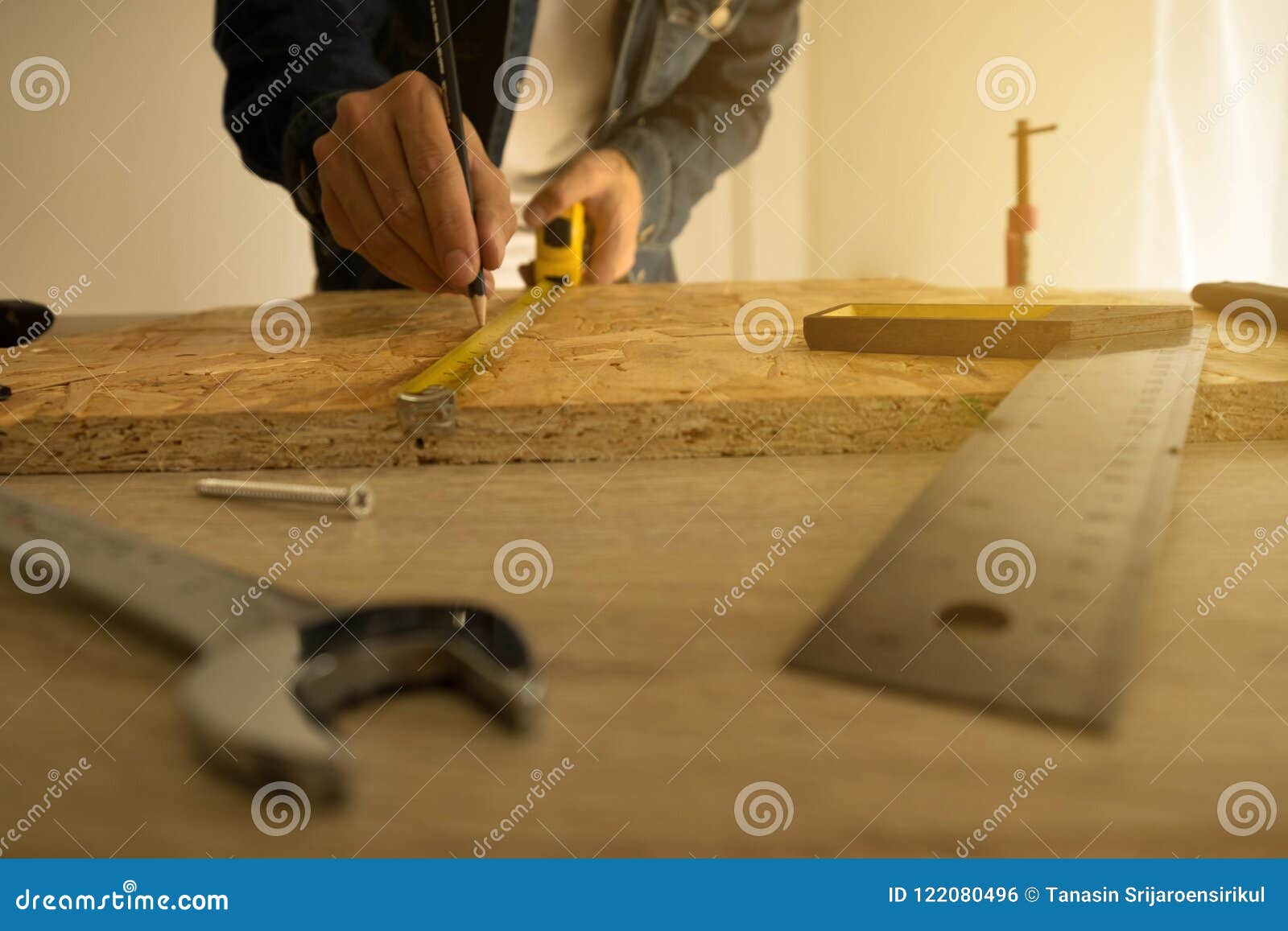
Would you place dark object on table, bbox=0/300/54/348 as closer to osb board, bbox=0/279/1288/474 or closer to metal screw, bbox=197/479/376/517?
osb board, bbox=0/279/1288/474

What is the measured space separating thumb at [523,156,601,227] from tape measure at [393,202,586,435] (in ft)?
0.08

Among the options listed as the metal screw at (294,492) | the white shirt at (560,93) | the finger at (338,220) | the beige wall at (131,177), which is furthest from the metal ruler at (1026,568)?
the beige wall at (131,177)

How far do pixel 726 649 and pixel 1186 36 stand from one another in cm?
363

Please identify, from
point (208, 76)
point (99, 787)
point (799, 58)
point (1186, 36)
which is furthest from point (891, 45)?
point (99, 787)

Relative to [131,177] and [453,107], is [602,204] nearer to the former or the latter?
[453,107]

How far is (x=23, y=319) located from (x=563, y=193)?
974 millimetres

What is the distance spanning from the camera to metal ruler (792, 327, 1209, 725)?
432 millimetres

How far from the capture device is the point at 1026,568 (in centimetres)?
53

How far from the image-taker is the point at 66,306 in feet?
12.3

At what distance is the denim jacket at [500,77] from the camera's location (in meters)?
1.64

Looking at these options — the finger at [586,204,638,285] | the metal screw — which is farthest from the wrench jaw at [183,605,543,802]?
the finger at [586,204,638,285]

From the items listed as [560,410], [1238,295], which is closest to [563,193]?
[560,410]

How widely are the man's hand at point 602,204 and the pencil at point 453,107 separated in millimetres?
471

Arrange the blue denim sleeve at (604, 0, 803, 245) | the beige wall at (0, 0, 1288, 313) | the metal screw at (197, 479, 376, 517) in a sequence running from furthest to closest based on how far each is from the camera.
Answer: the beige wall at (0, 0, 1288, 313) < the blue denim sleeve at (604, 0, 803, 245) < the metal screw at (197, 479, 376, 517)
